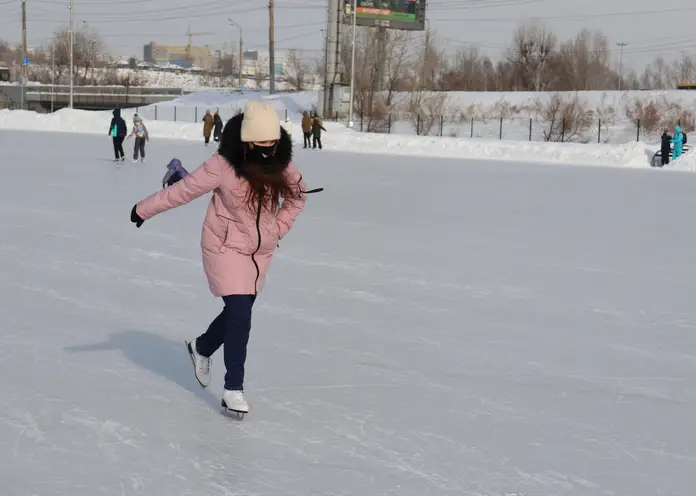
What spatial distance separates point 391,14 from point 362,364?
4509 cm

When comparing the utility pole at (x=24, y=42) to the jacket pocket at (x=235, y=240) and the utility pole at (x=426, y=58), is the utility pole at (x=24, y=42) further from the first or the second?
the jacket pocket at (x=235, y=240)

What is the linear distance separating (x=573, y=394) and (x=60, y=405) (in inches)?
97.6

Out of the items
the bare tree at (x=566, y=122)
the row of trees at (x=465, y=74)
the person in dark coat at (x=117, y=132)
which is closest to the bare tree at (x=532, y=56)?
the row of trees at (x=465, y=74)

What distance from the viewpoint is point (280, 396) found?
4738 mm

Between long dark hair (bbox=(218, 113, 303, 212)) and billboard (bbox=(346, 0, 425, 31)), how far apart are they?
43.8 metres

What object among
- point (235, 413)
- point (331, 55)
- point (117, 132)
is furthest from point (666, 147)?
point (235, 413)

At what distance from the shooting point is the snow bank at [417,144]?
29.9 meters

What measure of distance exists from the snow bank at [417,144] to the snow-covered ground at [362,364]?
1910 cm

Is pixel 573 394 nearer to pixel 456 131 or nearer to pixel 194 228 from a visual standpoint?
pixel 194 228

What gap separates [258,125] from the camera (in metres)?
4.01

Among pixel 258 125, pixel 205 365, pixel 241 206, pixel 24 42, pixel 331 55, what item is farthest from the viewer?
pixel 24 42

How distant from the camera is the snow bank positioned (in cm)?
2994

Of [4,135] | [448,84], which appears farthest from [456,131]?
[448,84]

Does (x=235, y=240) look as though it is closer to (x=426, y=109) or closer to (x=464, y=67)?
(x=426, y=109)
